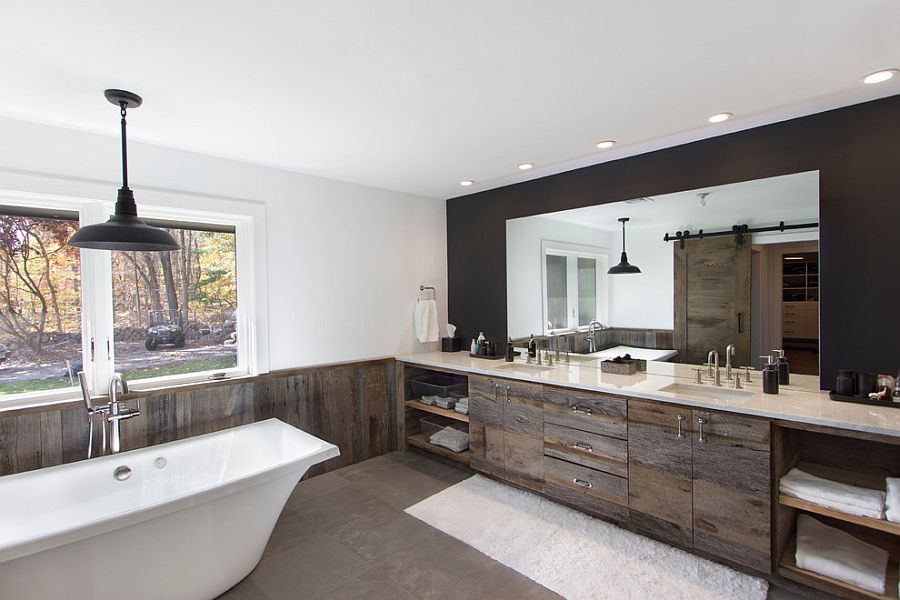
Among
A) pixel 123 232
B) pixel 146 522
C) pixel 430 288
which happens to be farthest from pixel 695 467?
pixel 123 232

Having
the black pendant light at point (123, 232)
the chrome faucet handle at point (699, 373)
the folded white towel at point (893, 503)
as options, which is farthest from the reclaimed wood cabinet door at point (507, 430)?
the black pendant light at point (123, 232)

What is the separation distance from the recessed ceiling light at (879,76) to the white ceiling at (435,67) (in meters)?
0.07

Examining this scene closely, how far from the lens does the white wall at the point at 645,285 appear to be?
9.83 ft

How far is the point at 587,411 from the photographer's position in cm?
277

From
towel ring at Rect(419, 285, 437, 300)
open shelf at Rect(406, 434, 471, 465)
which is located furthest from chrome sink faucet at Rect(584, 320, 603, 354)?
towel ring at Rect(419, 285, 437, 300)

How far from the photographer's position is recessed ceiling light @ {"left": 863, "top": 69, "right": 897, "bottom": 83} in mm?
1933

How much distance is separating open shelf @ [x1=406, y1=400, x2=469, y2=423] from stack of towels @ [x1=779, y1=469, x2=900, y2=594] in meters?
2.14

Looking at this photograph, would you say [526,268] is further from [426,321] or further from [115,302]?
[115,302]

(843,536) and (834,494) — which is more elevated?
(834,494)

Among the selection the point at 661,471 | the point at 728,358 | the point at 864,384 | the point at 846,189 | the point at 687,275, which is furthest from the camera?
the point at 687,275

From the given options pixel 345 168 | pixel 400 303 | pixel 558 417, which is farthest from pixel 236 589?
pixel 345 168

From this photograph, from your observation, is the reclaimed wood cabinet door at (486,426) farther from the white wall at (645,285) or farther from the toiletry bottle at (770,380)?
the toiletry bottle at (770,380)

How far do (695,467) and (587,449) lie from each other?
0.63 meters

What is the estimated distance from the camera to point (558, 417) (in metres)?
2.93
